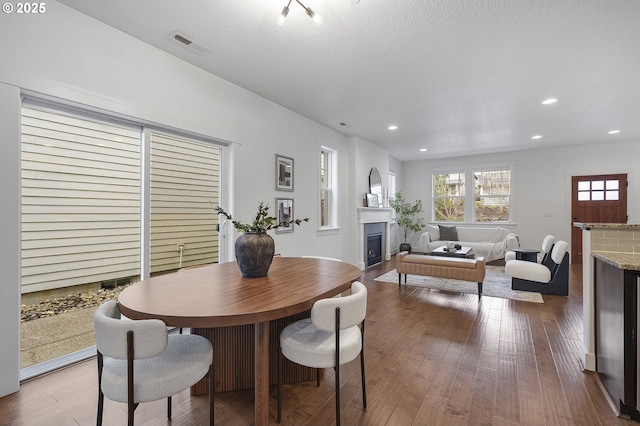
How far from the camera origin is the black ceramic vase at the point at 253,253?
1.84 metres

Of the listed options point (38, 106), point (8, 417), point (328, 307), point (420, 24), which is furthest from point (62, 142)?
point (420, 24)

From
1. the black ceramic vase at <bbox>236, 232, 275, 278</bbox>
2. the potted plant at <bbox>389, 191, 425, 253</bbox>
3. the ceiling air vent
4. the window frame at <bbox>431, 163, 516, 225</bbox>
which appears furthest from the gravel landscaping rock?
the window frame at <bbox>431, 163, 516, 225</bbox>

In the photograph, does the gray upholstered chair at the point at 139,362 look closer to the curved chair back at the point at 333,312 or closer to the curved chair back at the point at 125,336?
the curved chair back at the point at 125,336

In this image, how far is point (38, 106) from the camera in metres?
2.10

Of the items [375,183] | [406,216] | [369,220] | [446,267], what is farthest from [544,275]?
[406,216]

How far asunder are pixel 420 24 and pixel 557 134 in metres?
5.06

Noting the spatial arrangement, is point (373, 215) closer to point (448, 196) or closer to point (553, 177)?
point (448, 196)

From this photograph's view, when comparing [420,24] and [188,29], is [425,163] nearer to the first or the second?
[420,24]

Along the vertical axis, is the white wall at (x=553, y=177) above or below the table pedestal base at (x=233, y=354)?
above

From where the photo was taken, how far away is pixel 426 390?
191cm

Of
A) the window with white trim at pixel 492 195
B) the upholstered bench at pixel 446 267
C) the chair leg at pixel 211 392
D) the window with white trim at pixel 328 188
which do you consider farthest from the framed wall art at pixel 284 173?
the window with white trim at pixel 492 195

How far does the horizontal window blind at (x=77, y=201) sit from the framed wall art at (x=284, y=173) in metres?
1.74

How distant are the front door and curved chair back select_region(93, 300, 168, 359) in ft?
27.0

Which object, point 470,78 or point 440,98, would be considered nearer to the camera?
point 470,78
